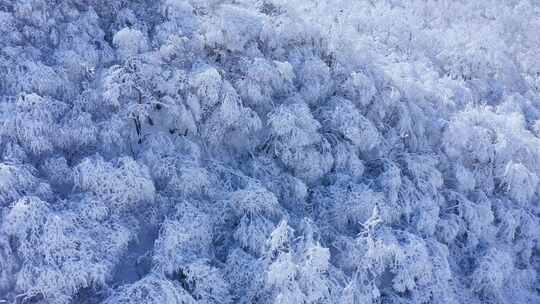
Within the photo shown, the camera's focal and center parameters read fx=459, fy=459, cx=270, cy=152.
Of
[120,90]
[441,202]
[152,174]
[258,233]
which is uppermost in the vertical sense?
[120,90]

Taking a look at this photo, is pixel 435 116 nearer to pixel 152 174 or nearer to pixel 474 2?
pixel 152 174

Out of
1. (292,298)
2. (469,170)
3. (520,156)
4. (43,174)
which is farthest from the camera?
(520,156)

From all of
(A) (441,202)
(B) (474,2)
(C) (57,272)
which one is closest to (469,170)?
(A) (441,202)

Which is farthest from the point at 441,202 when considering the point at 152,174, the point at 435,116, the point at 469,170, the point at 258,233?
the point at 152,174

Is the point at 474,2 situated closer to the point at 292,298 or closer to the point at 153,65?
the point at 153,65

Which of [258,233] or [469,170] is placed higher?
[258,233]

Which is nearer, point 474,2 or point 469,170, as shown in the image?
point 469,170

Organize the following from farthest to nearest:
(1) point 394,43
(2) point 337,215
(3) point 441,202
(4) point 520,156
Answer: (1) point 394,43 → (4) point 520,156 → (3) point 441,202 → (2) point 337,215
